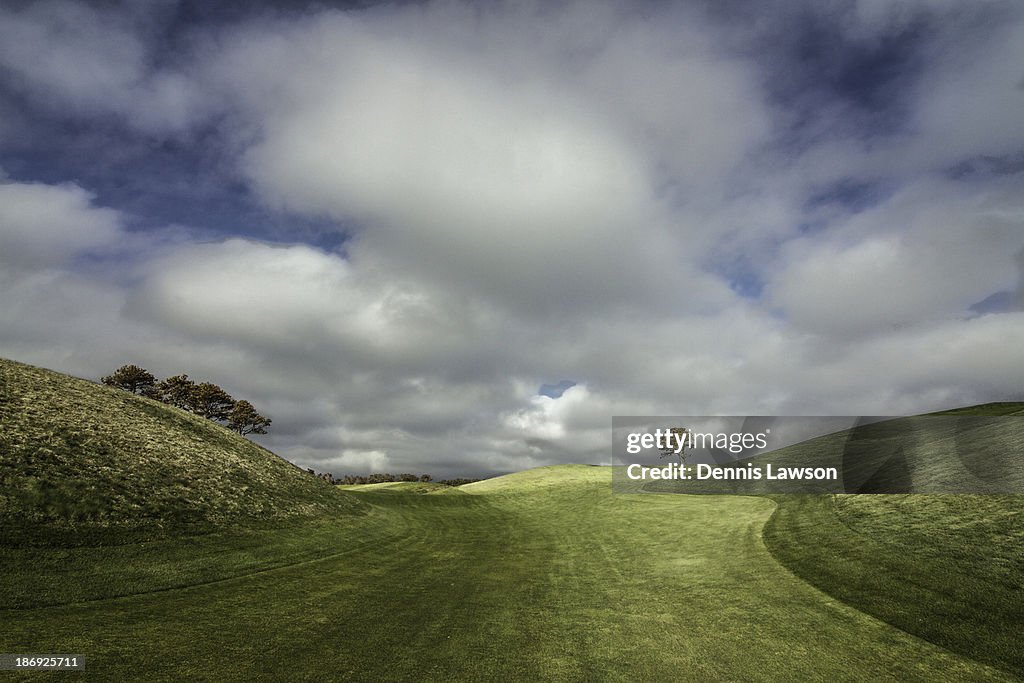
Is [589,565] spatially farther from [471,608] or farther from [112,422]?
[112,422]

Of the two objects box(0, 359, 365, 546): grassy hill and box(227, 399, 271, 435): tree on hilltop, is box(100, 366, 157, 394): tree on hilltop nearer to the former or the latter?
box(227, 399, 271, 435): tree on hilltop

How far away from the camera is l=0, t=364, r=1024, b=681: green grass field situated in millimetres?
12195

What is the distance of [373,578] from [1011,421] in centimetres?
4677

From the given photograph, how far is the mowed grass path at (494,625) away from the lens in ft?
38.7

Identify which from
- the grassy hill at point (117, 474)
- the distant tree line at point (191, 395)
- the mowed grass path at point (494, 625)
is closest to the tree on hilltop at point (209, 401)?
the distant tree line at point (191, 395)

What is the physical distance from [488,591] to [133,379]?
106981 millimetres

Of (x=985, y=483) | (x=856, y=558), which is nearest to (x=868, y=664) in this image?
(x=856, y=558)

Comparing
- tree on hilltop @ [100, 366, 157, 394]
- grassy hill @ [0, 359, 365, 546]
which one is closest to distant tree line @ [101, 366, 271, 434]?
tree on hilltop @ [100, 366, 157, 394]

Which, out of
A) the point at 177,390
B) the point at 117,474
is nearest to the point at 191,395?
the point at 177,390

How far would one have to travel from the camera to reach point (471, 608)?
1734 centimetres

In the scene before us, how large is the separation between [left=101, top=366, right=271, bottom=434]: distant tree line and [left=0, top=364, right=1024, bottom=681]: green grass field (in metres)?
72.5

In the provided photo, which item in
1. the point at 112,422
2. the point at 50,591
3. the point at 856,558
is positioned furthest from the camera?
the point at 112,422

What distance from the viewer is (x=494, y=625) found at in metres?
15.5

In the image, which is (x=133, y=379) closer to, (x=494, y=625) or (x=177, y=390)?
(x=177, y=390)
